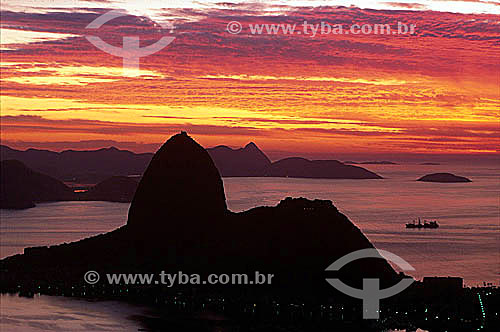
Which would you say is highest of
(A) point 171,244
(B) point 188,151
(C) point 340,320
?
(B) point 188,151

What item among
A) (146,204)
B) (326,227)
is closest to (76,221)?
(146,204)

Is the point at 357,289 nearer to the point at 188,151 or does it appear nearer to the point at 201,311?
the point at 201,311

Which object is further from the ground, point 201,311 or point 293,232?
point 293,232

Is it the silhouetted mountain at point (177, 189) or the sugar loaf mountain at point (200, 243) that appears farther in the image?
the silhouetted mountain at point (177, 189)

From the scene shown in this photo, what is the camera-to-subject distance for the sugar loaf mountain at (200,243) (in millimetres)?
98125

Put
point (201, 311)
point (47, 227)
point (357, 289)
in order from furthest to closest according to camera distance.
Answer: point (47, 227) < point (357, 289) < point (201, 311)

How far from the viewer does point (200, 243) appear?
11269cm

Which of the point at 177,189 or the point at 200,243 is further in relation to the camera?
the point at 177,189

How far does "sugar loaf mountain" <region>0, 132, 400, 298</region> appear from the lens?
322 feet

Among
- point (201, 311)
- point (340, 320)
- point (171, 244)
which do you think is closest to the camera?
point (340, 320)

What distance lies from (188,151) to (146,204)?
37.4 feet

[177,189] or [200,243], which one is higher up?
[177,189]

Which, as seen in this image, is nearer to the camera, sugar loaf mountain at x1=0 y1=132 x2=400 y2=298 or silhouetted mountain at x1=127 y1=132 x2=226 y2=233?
sugar loaf mountain at x1=0 y1=132 x2=400 y2=298

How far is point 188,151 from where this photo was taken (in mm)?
118875
